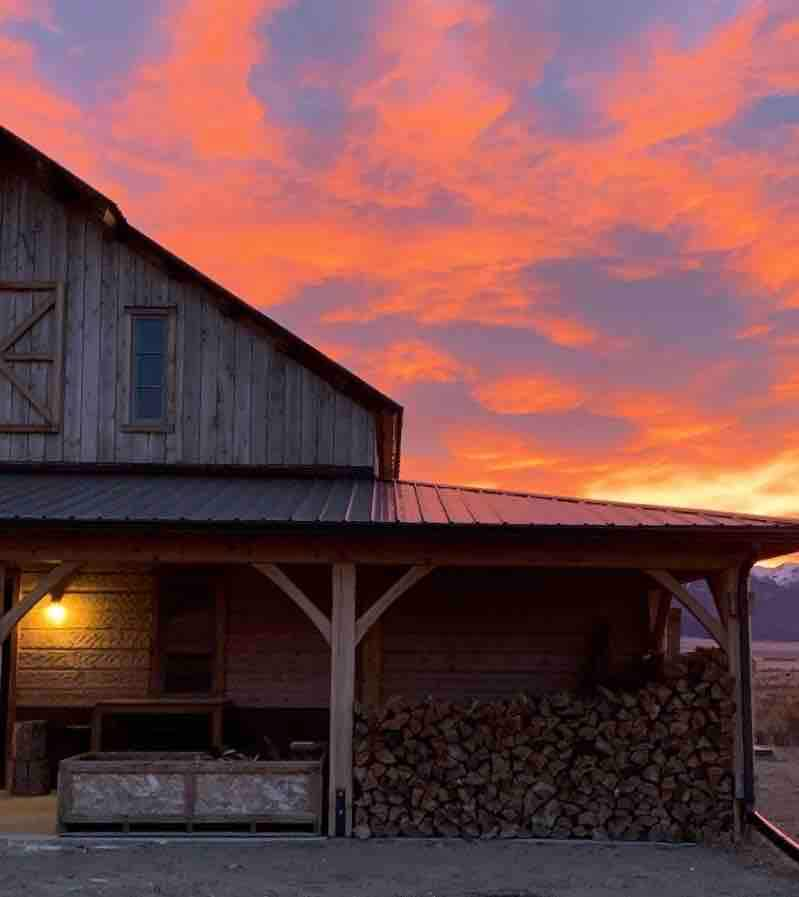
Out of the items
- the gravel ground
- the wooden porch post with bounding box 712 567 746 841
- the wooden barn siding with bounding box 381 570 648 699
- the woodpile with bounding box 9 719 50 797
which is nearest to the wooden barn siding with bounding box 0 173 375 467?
the wooden barn siding with bounding box 381 570 648 699

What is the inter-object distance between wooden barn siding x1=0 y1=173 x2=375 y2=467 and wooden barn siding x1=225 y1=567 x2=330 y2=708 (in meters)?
1.67

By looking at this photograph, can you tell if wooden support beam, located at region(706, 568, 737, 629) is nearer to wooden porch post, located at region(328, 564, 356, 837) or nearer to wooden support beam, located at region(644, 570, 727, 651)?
wooden support beam, located at region(644, 570, 727, 651)

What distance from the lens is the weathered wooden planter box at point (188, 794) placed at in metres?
11.3

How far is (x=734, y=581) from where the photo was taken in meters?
11.8

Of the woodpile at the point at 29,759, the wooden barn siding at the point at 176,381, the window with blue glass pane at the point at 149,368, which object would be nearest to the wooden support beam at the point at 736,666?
the wooden barn siding at the point at 176,381

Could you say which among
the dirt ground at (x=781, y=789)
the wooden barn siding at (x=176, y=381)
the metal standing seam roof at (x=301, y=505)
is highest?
the wooden barn siding at (x=176, y=381)

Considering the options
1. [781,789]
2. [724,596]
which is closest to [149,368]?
[724,596]

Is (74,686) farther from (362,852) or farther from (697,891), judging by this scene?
(697,891)

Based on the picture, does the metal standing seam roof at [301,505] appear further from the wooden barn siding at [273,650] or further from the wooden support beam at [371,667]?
the wooden support beam at [371,667]

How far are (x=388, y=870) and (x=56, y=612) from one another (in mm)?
6288

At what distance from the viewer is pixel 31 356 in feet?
50.0

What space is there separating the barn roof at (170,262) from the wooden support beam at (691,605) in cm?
476

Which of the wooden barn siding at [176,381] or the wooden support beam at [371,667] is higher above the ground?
the wooden barn siding at [176,381]

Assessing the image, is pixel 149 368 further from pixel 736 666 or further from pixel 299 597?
pixel 736 666
